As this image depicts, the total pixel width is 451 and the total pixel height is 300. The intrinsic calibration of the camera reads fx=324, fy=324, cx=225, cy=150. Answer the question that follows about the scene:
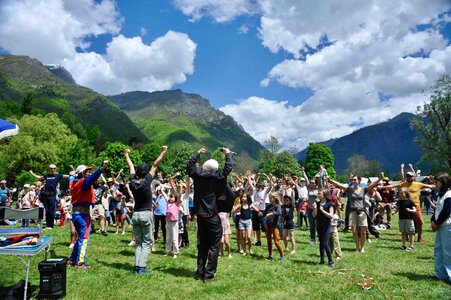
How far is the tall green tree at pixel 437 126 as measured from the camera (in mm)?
46469

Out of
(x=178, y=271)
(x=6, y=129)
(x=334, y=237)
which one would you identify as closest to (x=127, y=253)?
(x=178, y=271)

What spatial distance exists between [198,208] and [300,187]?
389 inches

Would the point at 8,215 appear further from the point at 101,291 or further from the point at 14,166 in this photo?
the point at 14,166

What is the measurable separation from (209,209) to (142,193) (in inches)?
71.2

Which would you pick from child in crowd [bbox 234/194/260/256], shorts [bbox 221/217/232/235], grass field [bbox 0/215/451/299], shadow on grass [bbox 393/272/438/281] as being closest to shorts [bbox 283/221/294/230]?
grass field [bbox 0/215/451/299]

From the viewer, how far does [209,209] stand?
7.49 m

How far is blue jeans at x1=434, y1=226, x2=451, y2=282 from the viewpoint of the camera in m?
7.70

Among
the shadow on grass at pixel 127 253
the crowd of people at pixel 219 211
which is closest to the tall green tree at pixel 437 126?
the crowd of people at pixel 219 211

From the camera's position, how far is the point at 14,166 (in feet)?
174

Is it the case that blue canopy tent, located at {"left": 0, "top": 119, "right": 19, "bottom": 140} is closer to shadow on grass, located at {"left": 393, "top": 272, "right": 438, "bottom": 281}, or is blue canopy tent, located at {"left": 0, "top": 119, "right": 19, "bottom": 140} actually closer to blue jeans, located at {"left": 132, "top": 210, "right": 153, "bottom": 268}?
blue jeans, located at {"left": 132, "top": 210, "right": 153, "bottom": 268}

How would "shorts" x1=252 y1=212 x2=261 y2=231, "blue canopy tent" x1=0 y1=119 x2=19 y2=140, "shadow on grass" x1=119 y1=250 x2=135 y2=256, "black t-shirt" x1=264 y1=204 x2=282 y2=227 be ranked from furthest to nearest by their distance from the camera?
"shorts" x1=252 y1=212 x2=261 y2=231 < "shadow on grass" x1=119 y1=250 x2=135 y2=256 < "black t-shirt" x1=264 y1=204 x2=282 y2=227 < "blue canopy tent" x1=0 y1=119 x2=19 y2=140

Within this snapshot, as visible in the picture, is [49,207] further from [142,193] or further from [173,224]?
[142,193]

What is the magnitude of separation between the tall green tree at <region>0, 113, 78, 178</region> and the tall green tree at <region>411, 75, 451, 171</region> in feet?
190

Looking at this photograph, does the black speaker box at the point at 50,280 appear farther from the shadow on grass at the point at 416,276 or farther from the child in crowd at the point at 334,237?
the shadow on grass at the point at 416,276
